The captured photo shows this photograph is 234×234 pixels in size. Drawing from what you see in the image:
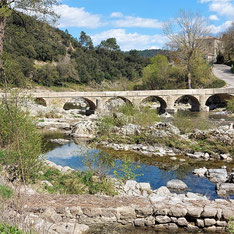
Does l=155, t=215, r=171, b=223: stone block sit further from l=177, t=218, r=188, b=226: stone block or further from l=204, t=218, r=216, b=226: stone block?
l=204, t=218, r=216, b=226: stone block

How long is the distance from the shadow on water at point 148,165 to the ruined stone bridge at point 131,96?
48.0ft

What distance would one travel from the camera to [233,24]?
65.5 m

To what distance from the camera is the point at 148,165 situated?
13.4 meters

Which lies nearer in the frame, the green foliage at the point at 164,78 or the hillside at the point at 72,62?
the green foliage at the point at 164,78

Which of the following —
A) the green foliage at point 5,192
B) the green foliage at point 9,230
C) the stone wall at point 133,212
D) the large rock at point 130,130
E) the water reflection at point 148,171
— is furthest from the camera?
the large rock at point 130,130

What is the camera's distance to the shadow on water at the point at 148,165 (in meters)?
10.4

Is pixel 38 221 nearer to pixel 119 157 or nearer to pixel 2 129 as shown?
pixel 2 129

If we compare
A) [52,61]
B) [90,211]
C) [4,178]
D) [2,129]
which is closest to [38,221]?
[90,211]

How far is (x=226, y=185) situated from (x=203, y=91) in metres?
28.0

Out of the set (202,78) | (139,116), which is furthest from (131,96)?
(202,78)

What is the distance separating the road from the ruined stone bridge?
6436 millimetres

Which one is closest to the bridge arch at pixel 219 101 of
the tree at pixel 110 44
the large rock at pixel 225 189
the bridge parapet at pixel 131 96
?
the bridge parapet at pixel 131 96

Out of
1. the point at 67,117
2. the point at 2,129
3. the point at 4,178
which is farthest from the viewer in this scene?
the point at 67,117

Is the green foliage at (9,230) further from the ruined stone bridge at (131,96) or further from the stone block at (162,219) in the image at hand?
the ruined stone bridge at (131,96)
